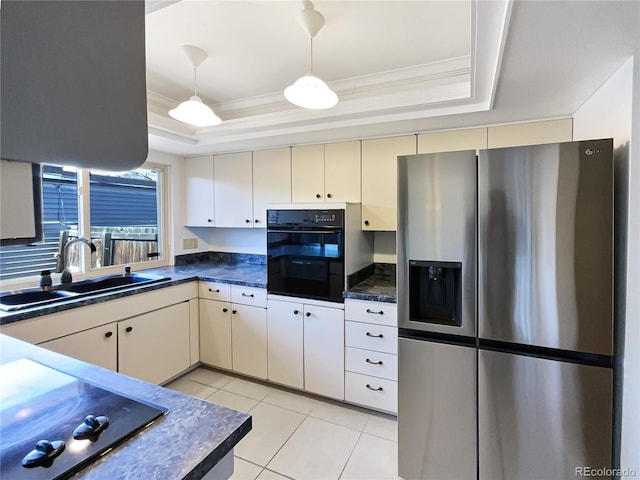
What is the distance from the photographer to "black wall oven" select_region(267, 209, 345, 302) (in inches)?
91.9

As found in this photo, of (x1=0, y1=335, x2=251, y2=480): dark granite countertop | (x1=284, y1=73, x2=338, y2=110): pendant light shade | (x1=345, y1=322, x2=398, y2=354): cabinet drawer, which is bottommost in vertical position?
(x1=345, y1=322, x2=398, y2=354): cabinet drawer

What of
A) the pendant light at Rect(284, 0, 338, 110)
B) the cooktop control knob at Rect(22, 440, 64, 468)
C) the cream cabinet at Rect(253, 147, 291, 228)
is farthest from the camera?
the cream cabinet at Rect(253, 147, 291, 228)

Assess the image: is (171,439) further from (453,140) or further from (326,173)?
(453,140)

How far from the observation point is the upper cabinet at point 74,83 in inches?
11.5

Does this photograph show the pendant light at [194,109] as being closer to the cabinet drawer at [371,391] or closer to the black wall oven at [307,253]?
the black wall oven at [307,253]

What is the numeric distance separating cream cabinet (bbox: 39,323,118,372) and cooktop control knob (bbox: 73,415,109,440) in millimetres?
1488

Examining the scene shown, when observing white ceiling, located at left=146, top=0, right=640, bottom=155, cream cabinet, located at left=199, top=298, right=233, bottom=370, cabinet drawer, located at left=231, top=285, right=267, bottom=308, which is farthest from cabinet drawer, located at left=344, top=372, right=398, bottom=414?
white ceiling, located at left=146, top=0, right=640, bottom=155

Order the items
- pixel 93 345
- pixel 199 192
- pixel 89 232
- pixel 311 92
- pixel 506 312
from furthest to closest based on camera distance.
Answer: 1. pixel 199 192
2. pixel 89 232
3. pixel 93 345
4. pixel 311 92
5. pixel 506 312

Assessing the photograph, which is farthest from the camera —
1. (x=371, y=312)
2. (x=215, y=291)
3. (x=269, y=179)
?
(x=269, y=179)

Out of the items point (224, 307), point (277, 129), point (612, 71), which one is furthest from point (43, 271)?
point (612, 71)

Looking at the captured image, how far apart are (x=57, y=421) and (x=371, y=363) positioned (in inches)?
73.0

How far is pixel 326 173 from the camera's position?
2.69 metres

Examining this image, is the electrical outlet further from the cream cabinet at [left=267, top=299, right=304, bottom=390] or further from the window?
the cream cabinet at [left=267, top=299, right=304, bottom=390]

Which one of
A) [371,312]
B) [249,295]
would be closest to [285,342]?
[249,295]
